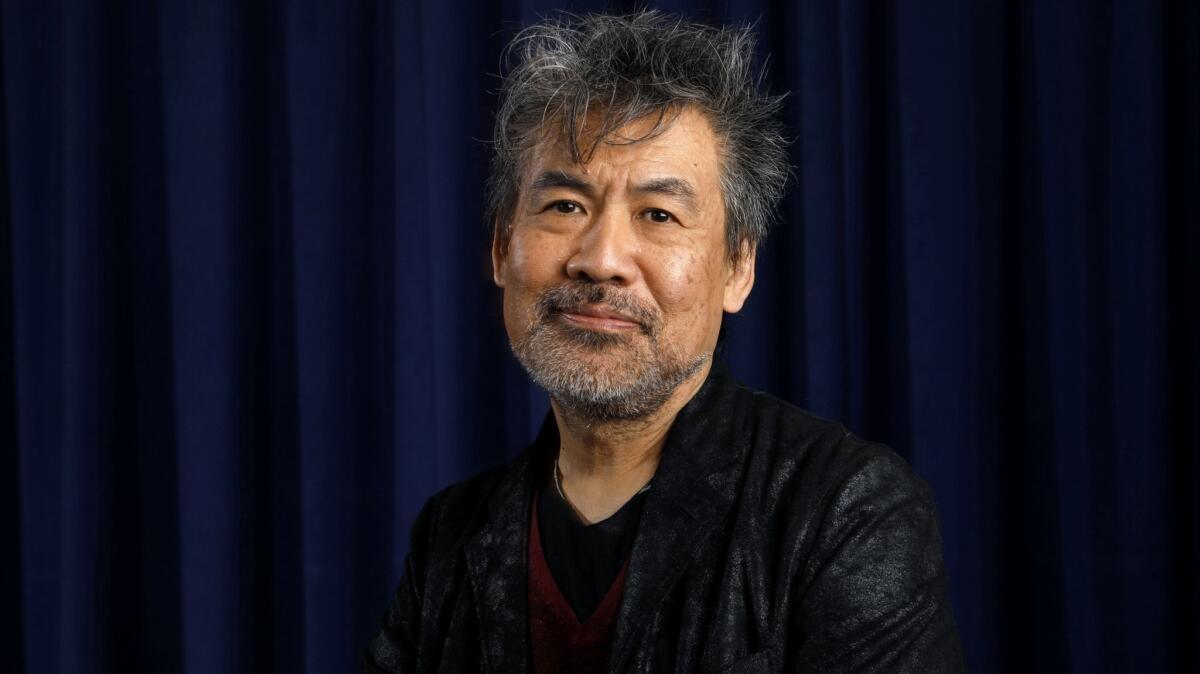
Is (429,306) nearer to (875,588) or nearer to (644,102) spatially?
(644,102)

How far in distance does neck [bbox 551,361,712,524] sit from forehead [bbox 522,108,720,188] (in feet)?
0.80

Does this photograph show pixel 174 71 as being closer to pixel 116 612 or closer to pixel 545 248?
pixel 116 612

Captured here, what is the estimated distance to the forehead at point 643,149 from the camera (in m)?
1.30

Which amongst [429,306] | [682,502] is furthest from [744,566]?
[429,306]

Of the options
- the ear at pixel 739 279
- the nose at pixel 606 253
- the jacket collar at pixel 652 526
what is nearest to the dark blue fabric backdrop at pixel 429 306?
the ear at pixel 739 279

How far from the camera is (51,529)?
2232 millimetres

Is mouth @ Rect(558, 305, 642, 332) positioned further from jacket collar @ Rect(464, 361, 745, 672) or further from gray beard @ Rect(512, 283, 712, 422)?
jacket collar @ Rect(464, 361, 745, 672)

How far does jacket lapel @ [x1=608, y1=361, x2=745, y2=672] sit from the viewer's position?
1221 millimetres

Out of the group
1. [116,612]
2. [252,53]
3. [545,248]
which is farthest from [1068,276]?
[116,612]

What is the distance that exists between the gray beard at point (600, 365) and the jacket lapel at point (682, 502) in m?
0.07

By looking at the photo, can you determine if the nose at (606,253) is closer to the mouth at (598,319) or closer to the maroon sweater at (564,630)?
the mouth at (598,319)

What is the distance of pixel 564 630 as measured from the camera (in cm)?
129

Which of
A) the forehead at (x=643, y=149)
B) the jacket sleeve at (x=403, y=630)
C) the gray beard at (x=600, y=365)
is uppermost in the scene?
the forehead at (x=643, y=149)

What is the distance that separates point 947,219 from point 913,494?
0.99 meters
